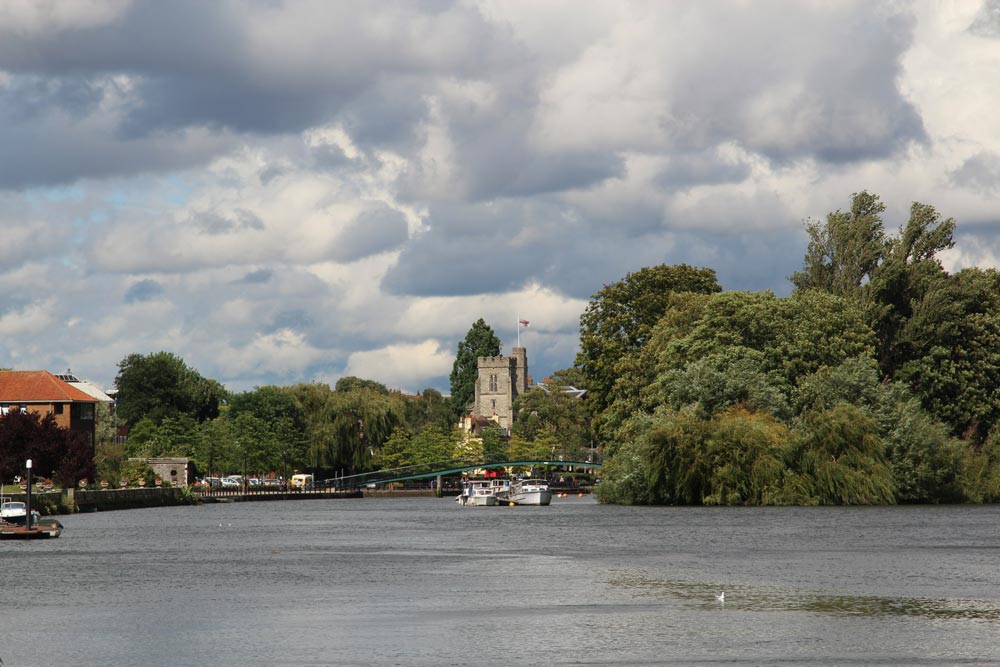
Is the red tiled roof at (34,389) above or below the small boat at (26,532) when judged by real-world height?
above

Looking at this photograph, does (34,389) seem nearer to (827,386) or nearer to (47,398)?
(47,398)

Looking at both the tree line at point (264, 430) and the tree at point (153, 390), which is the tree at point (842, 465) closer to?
the tree line at point (264, 430)

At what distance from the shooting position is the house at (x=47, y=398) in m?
147

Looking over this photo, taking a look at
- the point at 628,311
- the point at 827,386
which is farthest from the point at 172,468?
the point at 827,386

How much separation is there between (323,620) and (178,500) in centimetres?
10542

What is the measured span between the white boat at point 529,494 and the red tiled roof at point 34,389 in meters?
44.9

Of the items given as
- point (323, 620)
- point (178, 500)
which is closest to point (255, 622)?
point (323, 620)

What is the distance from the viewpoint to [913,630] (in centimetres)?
3578

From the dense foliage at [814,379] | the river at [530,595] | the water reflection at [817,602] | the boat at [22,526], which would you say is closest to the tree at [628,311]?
the dense foliage at [814,379]

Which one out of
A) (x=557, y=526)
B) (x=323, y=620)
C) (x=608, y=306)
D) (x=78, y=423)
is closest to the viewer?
(x=323, y=620)

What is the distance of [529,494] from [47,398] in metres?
49.7

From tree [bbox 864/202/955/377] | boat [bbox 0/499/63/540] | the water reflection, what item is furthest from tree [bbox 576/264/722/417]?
the water reflection

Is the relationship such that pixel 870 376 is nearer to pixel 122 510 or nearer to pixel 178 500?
pixel 122 510

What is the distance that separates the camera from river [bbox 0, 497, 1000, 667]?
33.2 m
